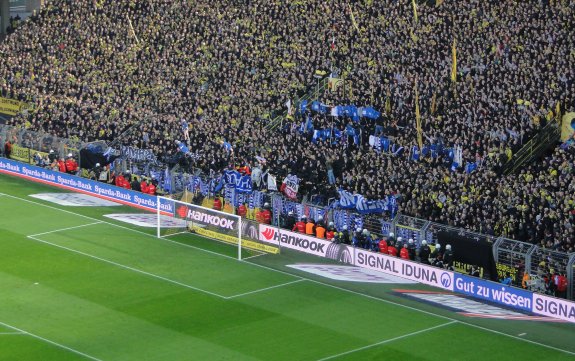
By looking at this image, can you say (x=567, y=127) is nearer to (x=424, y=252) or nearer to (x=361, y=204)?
(x=361, y=204)

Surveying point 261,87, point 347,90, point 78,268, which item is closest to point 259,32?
point 261,87

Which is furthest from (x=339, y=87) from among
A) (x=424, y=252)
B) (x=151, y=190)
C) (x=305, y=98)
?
(x=424, y=252)

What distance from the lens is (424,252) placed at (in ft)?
139

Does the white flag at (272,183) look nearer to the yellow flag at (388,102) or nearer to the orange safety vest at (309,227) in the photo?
the orange safety vest at (309,227)

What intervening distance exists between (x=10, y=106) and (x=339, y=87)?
2160 centimetres

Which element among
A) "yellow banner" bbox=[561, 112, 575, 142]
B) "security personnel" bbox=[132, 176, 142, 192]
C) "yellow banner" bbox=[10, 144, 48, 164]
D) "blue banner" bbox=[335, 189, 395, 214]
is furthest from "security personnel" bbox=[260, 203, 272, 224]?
"yellow banner" bbox=[10, 144, 48, 164]

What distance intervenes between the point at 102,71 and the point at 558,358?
38.7 meters

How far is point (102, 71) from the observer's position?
220 ft

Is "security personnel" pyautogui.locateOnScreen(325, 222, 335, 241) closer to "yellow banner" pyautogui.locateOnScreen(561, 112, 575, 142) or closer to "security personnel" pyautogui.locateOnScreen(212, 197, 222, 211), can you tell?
"security personnel" pyautogui.locateOnScreen(212, 197, 222, 211)

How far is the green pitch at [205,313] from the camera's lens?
35.6m

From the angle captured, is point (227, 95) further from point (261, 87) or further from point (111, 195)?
point (111, 195)

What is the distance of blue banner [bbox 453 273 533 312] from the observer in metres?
38.5

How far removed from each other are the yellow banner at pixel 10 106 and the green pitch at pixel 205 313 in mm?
19589

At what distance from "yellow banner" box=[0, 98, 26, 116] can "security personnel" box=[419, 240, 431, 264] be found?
106 feet
